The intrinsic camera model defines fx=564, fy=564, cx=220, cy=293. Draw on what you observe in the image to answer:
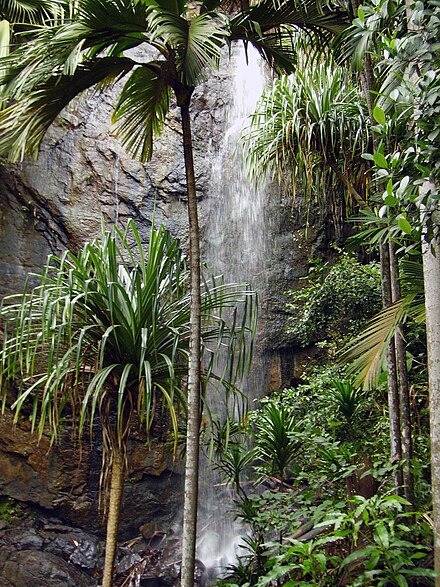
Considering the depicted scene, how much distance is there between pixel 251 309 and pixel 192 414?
2.67ft

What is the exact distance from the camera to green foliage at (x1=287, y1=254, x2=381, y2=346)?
5227 mm

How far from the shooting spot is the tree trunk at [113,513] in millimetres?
2740

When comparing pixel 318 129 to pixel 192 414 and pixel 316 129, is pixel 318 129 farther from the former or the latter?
pixel 192 414

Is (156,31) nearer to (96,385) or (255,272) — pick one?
(96,385)

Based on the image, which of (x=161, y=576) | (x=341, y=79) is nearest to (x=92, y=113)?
(x=341, y=79)

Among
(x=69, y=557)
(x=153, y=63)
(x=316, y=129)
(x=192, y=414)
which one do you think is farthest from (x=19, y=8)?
(x=69, y=557)

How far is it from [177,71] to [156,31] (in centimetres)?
29

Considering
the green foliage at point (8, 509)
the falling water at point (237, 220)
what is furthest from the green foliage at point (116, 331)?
the falling water at point (237, 220)

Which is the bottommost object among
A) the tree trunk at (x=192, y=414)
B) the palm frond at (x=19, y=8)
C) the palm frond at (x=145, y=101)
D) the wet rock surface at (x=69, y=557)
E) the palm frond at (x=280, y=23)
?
the wet rock surface at (x=69, y=557)

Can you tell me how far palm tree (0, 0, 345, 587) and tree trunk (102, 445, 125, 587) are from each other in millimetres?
606

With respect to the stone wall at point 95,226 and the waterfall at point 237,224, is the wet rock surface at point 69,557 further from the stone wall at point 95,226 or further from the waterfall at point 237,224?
Result: the waterfall at point 237,224

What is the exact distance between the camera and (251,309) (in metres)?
3.08

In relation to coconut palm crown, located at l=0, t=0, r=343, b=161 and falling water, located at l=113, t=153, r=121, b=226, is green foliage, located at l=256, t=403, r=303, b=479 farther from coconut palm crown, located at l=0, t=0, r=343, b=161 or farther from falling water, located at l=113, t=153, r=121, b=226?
falling water, located at l=113, t=153, r=121, b=226

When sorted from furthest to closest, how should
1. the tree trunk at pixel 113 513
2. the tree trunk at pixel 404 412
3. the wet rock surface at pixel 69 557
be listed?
the wet rock surface at pixel 69 557 → the tree trunk at pixel 404 412 → the tree trunk at pixel 113 513
